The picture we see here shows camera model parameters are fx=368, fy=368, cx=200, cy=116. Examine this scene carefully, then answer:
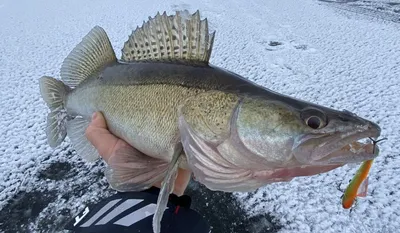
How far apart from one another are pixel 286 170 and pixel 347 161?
0.68ft

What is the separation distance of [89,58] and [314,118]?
52.3 inches

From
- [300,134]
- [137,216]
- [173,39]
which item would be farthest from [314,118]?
[137,216]

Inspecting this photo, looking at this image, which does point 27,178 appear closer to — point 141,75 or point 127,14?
point 141,75

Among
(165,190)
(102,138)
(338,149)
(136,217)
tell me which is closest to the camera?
(338,149)

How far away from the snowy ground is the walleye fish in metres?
1.10

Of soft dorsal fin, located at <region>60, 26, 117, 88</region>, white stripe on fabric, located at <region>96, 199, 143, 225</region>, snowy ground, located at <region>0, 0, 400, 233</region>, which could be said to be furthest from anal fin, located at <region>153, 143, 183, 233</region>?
snowy ground, located at <region>0, 0, 400, 233</region>

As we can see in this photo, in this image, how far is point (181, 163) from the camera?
56.9 inches

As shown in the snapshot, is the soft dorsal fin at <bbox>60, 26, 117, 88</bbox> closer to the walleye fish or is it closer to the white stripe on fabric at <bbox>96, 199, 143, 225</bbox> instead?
the walleye fish

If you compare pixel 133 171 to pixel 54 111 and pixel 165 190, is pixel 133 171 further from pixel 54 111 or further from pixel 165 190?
pixel 54 111

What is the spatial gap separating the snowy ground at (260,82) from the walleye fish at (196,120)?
110 cm

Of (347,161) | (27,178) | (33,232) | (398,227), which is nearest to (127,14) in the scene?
(27,178)

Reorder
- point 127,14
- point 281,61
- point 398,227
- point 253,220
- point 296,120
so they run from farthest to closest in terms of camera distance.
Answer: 1. point 127,14
2. point 281,61
3. point 253,220
4. point 398,227
5. point 296,120

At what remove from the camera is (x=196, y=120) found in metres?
1.38

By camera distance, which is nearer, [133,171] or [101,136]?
[133,171]
